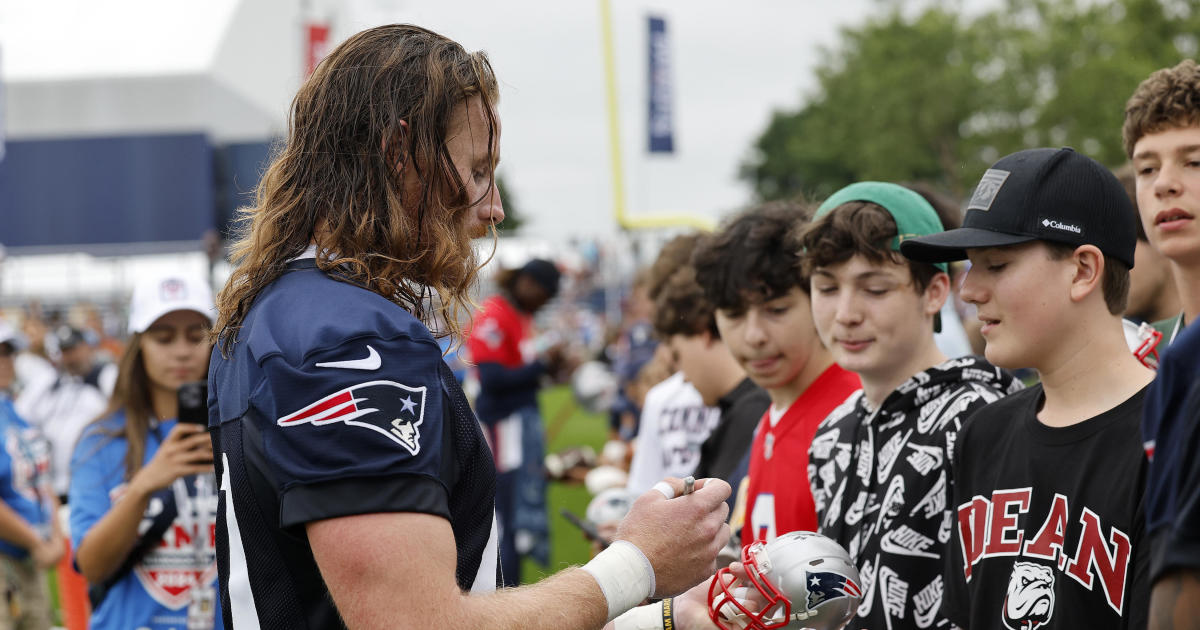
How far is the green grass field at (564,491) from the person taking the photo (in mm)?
9992

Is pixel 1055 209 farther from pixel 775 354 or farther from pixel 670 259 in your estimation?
pixel 670 259

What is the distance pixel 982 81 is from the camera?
3731cm

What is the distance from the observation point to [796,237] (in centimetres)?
372

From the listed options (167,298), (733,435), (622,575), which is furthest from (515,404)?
(622,575)

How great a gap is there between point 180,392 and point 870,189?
2.41 meters

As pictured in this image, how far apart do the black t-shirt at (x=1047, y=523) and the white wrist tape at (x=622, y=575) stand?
87cm

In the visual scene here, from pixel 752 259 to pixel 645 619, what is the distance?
1578 mm

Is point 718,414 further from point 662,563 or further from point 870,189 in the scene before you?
point 662,563

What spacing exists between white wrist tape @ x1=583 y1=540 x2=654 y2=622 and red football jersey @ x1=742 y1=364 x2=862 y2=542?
1.42m

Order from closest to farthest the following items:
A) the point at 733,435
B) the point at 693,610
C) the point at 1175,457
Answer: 1. the point at 1175,457
2. the point at 693,610
3. the point at 733,435

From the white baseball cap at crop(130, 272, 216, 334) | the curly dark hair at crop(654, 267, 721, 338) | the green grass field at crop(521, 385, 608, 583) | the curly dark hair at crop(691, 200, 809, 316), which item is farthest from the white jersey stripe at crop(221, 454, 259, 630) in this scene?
the curly dark hair at crop(654, 267, 721, 338)

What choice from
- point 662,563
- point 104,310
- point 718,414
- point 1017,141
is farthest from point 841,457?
point 1017,141

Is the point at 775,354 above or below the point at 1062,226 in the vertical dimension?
below

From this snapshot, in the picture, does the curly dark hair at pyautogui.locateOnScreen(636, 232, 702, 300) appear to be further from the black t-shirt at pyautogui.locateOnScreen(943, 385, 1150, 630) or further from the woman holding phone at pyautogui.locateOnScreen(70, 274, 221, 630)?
the black t-shirt at pyautogui.locateOnScreen(943, 385, 1150, 630)
